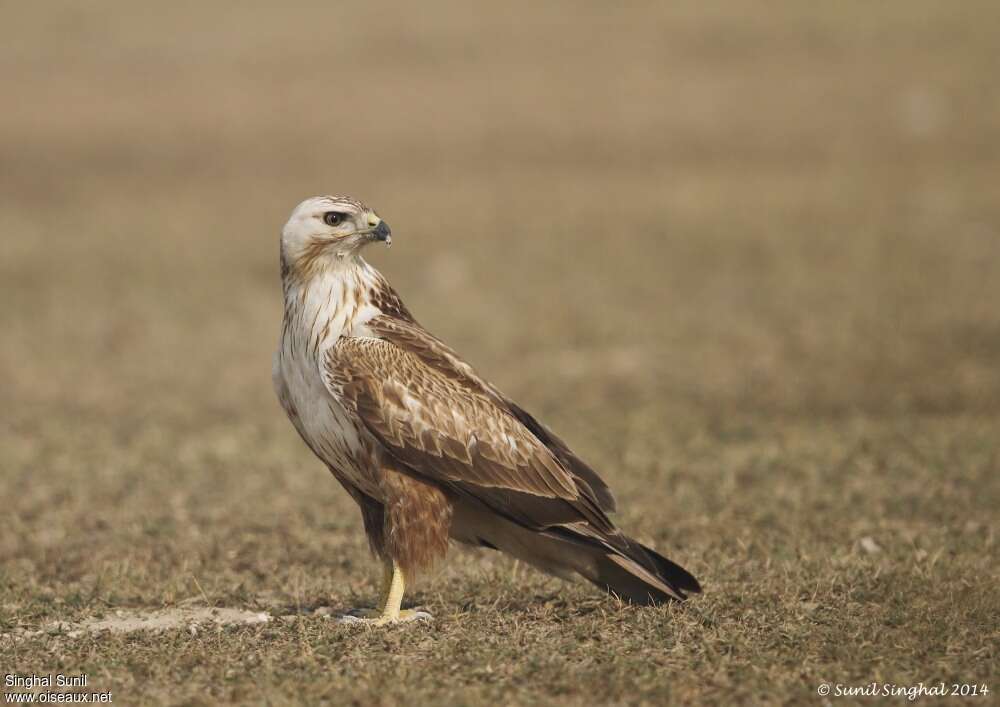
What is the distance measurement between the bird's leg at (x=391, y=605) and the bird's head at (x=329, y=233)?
1341 millimetres

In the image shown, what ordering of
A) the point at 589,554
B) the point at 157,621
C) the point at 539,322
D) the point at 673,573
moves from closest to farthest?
the point at 673,573 → the point at 589,554 → the point at 157,621 → the point at 539,322

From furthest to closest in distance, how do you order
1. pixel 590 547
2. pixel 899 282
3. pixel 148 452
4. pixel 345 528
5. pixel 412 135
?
pixel 412 135, pixel 899 282, pixel 148 452, pixel 345 528, pixel 590 547

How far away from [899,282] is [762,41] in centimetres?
1401

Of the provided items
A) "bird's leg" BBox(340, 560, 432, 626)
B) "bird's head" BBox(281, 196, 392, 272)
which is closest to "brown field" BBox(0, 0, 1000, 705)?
"bird's leg" BBox(340, 560, 432, 626)

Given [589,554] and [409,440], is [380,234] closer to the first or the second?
[409,440]

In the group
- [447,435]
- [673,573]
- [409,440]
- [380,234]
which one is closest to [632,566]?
[673,573]

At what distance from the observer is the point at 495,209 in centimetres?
1906

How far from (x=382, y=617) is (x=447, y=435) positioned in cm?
82

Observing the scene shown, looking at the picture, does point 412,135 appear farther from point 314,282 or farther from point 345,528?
point 314,282

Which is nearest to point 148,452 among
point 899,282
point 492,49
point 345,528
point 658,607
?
point 345,528

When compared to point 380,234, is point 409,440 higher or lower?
lower

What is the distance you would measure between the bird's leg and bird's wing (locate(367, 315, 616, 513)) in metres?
0.84

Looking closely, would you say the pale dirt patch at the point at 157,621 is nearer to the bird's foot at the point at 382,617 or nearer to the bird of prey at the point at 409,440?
the bird's foot at the point at 382,617

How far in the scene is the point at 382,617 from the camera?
20.0 ft
